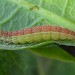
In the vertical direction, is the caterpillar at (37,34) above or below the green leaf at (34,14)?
below

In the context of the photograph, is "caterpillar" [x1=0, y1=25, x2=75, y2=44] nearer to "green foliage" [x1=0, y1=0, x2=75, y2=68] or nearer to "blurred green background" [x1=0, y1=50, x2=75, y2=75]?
"green foliage" [x1=0, y1=0, x2=75, y2=68]

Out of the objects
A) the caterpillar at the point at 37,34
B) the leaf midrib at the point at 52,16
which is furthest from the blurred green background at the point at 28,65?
the leaf midrib at the point at 52,16

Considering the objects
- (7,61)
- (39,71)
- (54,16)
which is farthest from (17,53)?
(54,16)

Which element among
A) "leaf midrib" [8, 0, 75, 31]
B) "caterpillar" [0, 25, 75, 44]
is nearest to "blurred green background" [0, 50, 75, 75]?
"caterpillar" [0, 25, 75, 44]

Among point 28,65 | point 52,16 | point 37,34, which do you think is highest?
point 52,16

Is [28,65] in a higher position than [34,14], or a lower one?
lower

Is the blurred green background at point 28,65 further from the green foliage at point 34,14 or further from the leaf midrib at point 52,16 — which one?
the leaf midrib at point 52,16

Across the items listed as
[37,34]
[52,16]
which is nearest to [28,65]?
[37,34]

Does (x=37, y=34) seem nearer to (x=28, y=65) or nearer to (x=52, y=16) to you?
(x=52, y=16)

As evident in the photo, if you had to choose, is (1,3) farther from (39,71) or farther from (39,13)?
(39,71)
